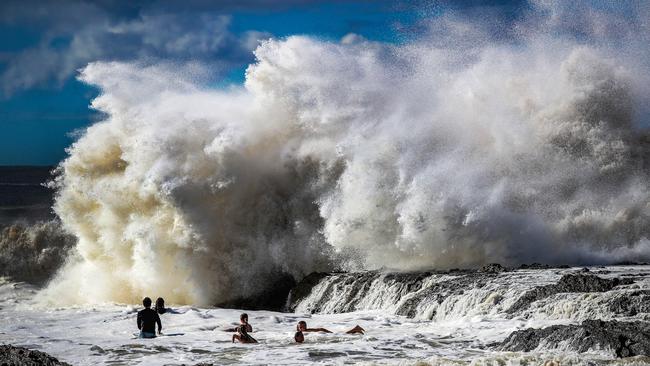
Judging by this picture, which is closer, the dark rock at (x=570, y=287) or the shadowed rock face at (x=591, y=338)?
the shadowed rock face at (x=591, y=338)

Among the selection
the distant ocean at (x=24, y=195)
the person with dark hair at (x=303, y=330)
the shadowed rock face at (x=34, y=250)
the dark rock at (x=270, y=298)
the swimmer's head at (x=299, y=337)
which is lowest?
the swimmer's head at (x=299, y=337)

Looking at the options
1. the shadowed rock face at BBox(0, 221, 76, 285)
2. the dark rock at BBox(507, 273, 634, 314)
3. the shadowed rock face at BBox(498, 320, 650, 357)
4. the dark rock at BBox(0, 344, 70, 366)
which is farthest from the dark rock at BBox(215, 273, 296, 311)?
the dark rock at BBox(0, 344, 70, 366)

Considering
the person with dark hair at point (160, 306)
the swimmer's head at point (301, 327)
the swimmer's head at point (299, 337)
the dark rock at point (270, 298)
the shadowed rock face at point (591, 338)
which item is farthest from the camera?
the dark rock at point (270, 298)

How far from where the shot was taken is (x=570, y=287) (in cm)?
1454

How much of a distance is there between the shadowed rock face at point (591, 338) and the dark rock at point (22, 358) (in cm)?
586

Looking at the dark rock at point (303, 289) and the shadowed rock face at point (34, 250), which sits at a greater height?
the shadowed rock face at point (34, 250)

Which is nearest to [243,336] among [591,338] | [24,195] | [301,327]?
[301,327]

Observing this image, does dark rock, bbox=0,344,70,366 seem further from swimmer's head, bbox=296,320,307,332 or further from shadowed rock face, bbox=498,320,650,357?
shadowed rock face, bbox=498,320,650,357

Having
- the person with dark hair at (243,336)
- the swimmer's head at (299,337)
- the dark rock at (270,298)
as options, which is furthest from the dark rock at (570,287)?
the dark rock at (270,298)

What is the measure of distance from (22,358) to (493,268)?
10158 millimetres

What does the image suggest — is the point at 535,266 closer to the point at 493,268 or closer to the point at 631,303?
the point at 493,268

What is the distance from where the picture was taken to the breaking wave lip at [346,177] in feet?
65.9

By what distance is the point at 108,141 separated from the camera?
22.7m

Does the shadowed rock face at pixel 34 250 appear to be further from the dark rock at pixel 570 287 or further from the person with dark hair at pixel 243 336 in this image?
the dark rock at pixel 570 287
